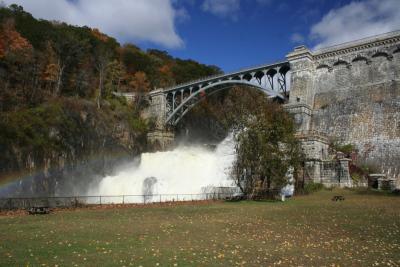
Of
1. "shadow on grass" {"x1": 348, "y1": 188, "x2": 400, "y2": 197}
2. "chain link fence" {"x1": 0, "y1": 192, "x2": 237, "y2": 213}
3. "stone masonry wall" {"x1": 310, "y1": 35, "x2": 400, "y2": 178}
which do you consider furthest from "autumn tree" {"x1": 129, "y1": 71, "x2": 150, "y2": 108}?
"shadow on grass" {"x1": 348, "y1": 188, "x2": 400, "y2": 197}

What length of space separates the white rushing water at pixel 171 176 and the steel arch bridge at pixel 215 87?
746 centimetres

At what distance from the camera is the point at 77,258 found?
8.30 metres

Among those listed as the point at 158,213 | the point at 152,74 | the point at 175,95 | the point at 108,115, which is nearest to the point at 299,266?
the point at 158,213

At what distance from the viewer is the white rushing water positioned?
35.2m

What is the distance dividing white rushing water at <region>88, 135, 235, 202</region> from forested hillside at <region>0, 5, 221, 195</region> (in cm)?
241

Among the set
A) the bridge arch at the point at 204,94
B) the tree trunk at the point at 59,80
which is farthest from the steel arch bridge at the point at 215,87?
the tree trunk at the point at 59,80

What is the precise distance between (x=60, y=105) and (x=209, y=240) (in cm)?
3367

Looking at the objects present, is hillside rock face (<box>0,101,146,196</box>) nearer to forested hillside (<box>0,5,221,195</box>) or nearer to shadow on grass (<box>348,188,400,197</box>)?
forested hillside (<box>0,5,221,195</box>)

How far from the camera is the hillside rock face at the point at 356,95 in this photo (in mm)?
33562

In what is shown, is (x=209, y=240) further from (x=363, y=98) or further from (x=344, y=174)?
(x=363, y=98)

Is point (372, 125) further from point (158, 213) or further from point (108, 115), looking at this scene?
point (108, 115)

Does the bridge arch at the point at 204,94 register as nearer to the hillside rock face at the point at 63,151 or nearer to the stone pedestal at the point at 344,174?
the hillside rock face at the point at 63,151

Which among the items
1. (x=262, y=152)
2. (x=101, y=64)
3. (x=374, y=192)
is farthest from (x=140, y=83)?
(x=374, y=192)

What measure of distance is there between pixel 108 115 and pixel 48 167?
12.6 metres
